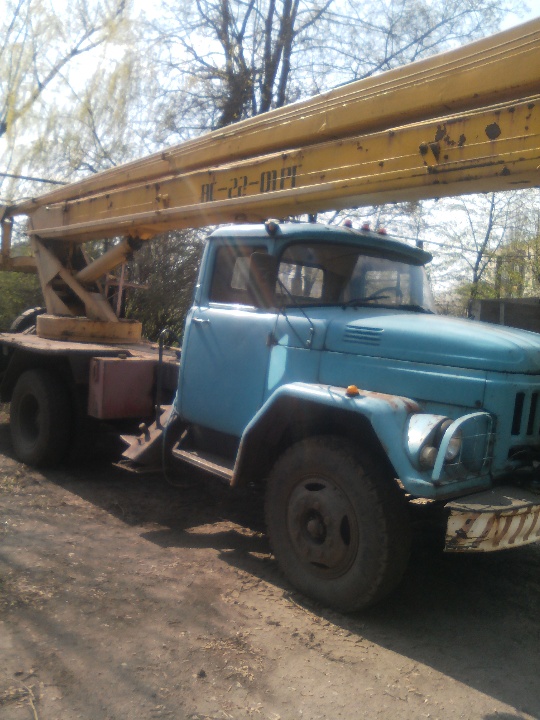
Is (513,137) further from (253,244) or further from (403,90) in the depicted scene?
(253,244)

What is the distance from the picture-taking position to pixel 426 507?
Result: 3854mm

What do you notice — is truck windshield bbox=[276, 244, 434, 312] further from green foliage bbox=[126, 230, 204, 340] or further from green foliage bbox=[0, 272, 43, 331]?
green foliage bbox=[126, 230, 204, 340]

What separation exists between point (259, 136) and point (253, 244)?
0.98 metres

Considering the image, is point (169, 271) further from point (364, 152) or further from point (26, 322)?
point (364, 152)

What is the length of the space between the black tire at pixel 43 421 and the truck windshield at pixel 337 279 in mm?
2897

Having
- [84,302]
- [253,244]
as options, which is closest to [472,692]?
[253,244]

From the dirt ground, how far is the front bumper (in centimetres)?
59

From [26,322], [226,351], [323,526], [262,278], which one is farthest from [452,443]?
[26,322]

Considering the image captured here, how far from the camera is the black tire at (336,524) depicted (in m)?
3.54

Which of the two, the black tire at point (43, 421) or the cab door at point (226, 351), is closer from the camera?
the cab door at point (226, 351)

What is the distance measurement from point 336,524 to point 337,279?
1.71 meters

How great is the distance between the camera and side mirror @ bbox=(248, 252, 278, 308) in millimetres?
4484

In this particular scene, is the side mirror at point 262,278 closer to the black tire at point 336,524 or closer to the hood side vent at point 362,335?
the hood side vent at point 362,335

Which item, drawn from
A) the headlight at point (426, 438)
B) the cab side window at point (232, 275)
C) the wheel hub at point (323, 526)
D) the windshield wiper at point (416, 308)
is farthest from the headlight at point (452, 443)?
the cab side window at point (232, 275)
